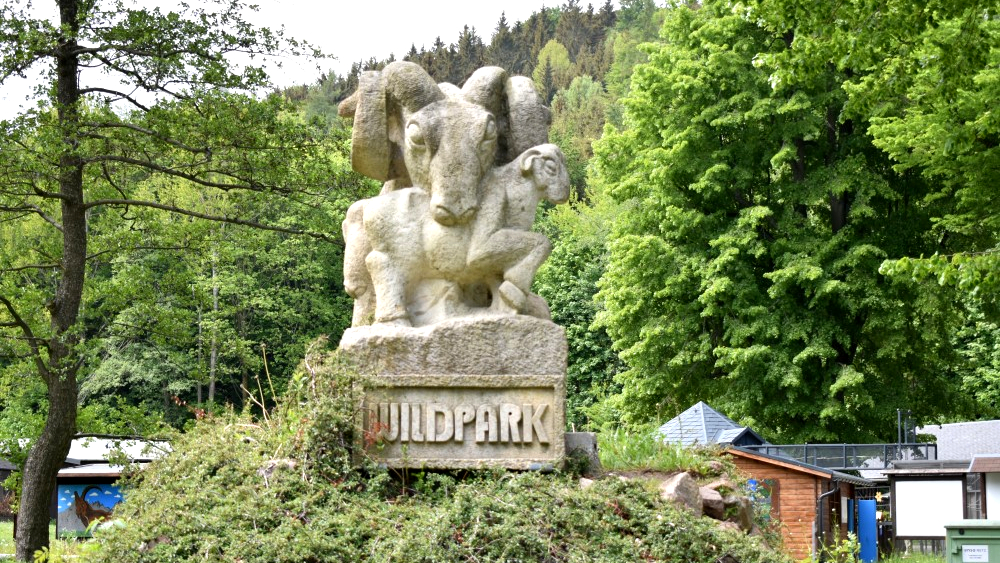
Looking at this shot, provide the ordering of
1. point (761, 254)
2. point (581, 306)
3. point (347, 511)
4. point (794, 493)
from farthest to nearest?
point (581, 306)
point (761, 254)
point (794, 493)
point (347, 511)

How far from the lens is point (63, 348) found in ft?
43.0

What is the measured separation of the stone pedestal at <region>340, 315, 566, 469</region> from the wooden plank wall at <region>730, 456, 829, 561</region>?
1055 centimetres

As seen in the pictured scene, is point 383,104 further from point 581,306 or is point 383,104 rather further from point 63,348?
point 581,306

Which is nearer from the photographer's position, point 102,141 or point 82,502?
point 102,141

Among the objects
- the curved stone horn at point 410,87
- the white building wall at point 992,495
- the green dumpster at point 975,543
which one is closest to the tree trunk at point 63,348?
the curved stone horn at point 410,87

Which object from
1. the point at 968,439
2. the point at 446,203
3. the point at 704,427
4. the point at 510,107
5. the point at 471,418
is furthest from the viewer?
the point at 968,439

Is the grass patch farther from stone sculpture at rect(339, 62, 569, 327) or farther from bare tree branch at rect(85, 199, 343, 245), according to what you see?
bare tree branch at rect(85, 199, 343, 245)

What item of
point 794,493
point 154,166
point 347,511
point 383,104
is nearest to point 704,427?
point 794,493

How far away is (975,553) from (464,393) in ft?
22.2

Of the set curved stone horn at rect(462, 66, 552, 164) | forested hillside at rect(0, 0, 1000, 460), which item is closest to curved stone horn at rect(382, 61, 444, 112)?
curved stone horn at rect(462, 66, 552, 164)

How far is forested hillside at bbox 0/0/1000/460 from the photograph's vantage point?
13117mm

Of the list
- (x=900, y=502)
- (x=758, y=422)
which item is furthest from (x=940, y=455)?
(x=758, y=422)

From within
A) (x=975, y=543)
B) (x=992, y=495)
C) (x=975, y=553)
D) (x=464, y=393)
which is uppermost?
(x=464, y=393)

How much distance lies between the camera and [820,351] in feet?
68.2
